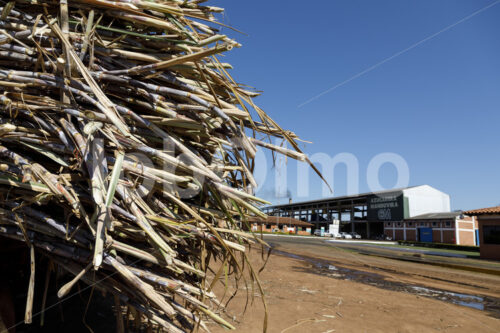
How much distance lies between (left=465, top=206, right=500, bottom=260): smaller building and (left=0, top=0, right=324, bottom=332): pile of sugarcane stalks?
2734cm

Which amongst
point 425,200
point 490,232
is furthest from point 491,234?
point 425,200

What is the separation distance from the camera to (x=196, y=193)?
194 cm

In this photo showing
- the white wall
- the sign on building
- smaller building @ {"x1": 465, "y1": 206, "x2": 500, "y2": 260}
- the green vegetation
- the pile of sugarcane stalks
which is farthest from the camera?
the white wall

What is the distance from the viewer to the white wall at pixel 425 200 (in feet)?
163

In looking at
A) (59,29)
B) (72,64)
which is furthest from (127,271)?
(59,29)

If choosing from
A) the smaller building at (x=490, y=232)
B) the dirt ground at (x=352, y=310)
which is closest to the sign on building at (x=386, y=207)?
the smaller building at (x=490, y=232)

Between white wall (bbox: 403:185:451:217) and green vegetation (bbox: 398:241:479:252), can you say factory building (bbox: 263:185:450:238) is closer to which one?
white wall (bbox: 403:185:451:217)

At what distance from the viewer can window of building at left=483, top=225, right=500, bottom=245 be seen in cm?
2291

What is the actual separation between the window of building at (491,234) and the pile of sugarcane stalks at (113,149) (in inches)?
1080

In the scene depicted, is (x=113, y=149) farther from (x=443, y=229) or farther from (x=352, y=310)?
(x=443, y=229)

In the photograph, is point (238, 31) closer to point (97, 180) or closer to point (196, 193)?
point (196, 193)

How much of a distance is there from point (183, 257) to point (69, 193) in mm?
822

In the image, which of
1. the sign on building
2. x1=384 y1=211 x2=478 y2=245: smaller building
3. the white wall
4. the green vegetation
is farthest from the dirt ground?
the white wall

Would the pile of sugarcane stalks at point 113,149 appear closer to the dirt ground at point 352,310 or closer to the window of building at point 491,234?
the dirt ground at point 352,310
